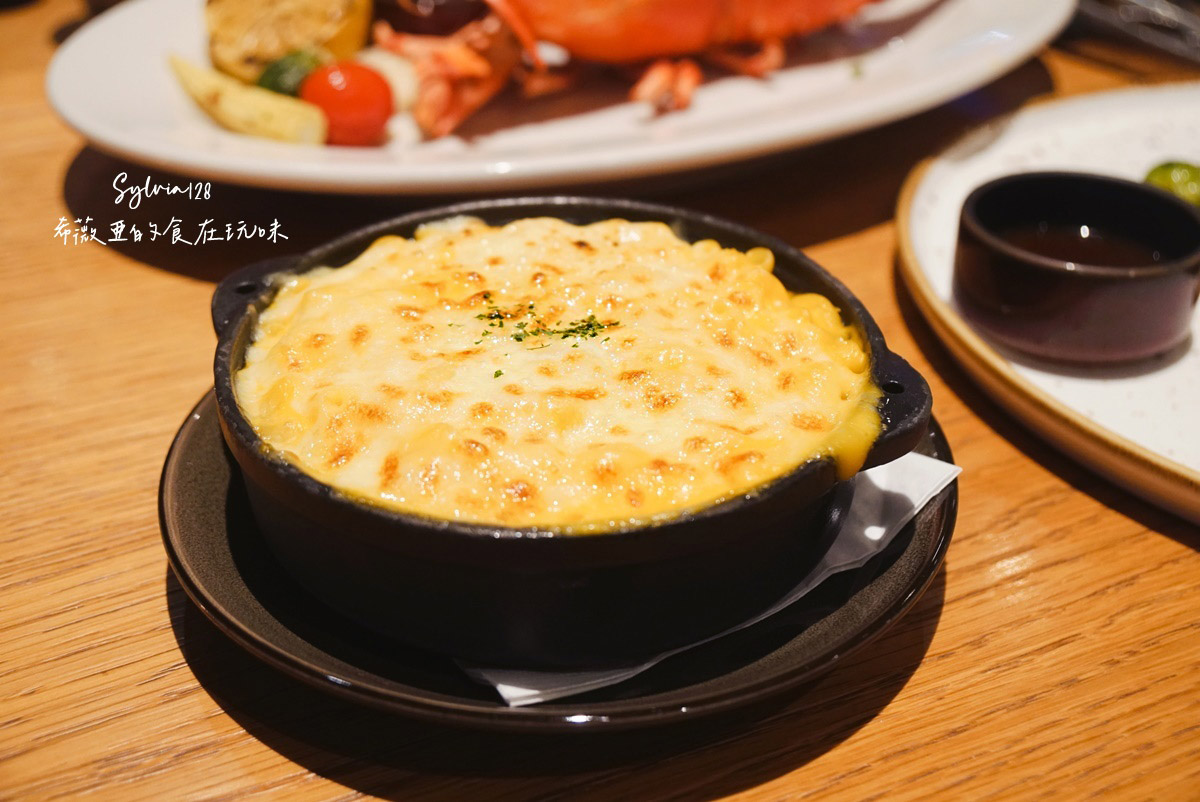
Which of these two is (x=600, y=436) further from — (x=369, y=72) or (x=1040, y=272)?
(x=369, y=72)

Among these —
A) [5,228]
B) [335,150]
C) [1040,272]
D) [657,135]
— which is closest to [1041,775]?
[1040,272]

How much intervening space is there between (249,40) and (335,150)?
0.69 m

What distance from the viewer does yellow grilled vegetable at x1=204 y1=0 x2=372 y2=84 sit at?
2.62 metres

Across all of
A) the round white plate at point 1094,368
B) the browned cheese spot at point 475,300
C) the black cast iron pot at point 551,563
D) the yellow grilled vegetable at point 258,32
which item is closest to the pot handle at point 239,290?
the black cast iron pot at point 551,563

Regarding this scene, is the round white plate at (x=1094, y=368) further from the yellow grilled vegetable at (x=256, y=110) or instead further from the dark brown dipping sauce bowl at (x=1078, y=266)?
the yellow grilled vegetable at (x=256, y=110)

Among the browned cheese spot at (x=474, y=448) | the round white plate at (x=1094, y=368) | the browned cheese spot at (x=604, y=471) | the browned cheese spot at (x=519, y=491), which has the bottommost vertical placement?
the round white plate at (x=1094, y=368)

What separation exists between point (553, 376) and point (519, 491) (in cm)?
23

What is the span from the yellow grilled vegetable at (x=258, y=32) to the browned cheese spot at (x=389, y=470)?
1966 mm

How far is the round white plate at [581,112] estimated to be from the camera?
6.73ft

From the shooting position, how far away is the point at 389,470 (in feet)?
3.46

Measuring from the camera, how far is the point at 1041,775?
1087 millimetres

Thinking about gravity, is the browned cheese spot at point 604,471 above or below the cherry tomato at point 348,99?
above

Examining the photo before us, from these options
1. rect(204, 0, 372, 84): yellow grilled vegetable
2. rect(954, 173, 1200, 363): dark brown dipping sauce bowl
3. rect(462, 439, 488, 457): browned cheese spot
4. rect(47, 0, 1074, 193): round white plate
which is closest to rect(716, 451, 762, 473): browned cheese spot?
rect(462, 439, 488, 457): browned cheese spot

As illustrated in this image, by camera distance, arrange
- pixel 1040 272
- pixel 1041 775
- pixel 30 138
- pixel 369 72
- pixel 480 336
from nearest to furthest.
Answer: pixel 1041 775 → pixel 480 336 → pixel 1040 272 → pixel 369 72 → pixel 30 138
